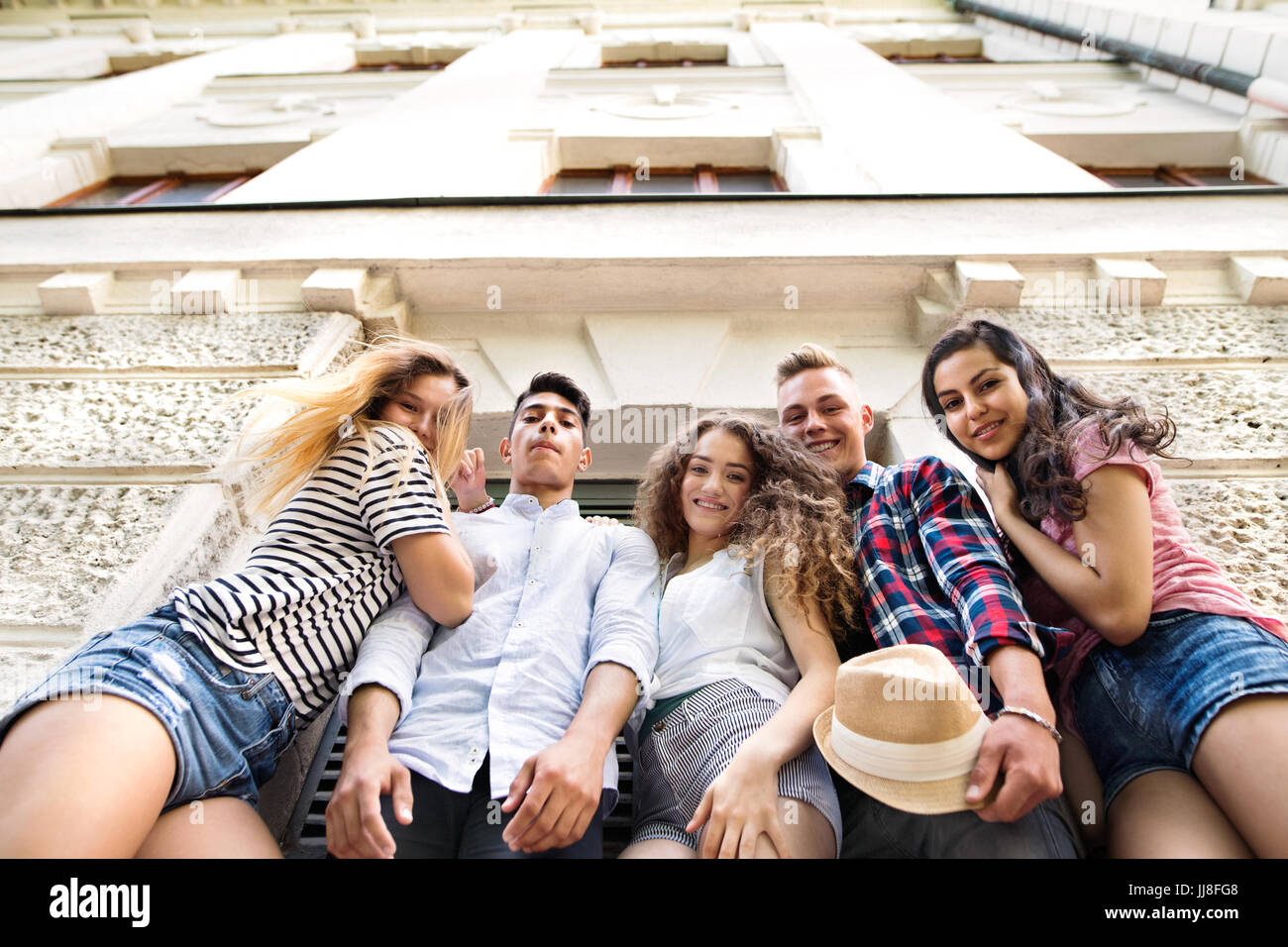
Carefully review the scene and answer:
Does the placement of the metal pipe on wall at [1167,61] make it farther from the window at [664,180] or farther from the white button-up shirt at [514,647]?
the white button-up shirt at [514,647]

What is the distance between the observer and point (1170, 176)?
699 centimetres

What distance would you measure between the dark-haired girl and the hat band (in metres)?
0.43

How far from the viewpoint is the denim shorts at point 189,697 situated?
156 centimetres

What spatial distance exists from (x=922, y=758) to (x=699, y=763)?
52 centimetres

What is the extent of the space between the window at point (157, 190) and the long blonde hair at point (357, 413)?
5.78 m

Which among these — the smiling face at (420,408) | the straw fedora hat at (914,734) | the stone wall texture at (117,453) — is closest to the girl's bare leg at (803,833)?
the straw fedora hat at (914,734)

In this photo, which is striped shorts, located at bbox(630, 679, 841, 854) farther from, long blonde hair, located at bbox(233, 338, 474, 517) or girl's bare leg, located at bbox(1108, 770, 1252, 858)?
long blonde hair, located at bbox(233, 338, 474, 517)

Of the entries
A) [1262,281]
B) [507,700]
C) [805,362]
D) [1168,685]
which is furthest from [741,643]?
[1262,281]

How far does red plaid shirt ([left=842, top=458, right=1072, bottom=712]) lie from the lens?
71.4 inches

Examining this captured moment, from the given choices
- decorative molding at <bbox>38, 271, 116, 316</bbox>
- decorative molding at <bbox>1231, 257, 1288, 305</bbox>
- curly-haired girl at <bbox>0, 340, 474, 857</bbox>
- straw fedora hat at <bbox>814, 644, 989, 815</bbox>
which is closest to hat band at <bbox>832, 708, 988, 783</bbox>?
straw fedora hat at <bbox>814, 644, 989, 815</bbox>

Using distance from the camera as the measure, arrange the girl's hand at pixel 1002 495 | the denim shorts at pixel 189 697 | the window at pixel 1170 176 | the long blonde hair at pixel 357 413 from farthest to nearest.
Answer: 1. the window at pixel 1170 176
2. the long blonde hair at pixel 357 413
3. the girl's hand at pixel 1002 495
4. the denim shorts at pixel 189 697

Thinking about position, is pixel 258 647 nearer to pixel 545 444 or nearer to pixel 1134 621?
pixel 545 444
